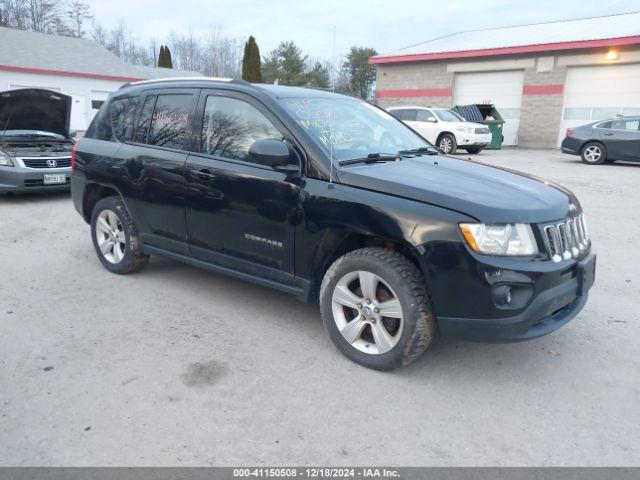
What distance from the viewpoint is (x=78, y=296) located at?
455 cm

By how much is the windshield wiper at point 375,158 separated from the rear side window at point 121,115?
241 centimetres

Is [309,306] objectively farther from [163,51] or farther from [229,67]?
[229,67]

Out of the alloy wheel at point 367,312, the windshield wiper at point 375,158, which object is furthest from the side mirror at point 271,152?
the alloy wheel at point 367,312

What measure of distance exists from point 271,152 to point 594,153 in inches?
584

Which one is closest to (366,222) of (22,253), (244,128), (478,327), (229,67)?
(478,327)

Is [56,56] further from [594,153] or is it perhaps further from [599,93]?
[594,153]

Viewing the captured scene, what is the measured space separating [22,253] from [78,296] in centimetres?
188

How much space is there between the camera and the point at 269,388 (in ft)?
10.2

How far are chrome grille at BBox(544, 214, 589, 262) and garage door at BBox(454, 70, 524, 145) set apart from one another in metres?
21.2

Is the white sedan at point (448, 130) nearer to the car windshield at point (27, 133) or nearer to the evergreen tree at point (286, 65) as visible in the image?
the car windshield at point (27, 133)

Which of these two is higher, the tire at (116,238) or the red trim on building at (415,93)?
the red trim on building at (415,93)

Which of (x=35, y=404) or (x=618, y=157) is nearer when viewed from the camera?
(x=35, y=404)

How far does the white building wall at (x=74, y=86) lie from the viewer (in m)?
26.8

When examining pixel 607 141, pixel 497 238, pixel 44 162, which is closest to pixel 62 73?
pixel 44 162
